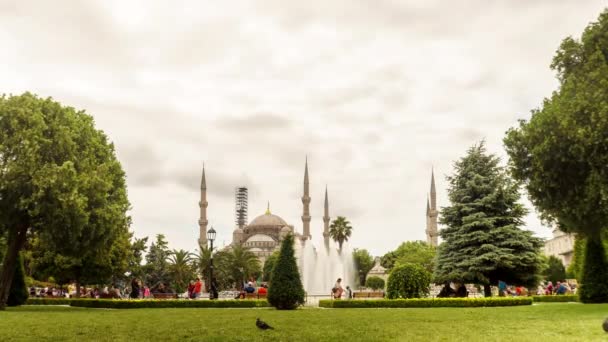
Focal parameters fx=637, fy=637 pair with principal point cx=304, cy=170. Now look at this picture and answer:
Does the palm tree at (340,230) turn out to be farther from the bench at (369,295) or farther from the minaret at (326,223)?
the bench at (369,295)

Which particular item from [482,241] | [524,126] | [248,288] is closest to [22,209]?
[248,288]

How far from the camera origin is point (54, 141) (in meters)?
24.1

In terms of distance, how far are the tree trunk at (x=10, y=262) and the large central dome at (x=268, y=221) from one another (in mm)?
115408

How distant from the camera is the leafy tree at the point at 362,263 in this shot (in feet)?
346

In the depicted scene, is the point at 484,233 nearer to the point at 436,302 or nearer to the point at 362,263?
the point at 436,302

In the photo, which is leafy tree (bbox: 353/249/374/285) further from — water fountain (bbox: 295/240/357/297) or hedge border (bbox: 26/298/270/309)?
hedge border (bbox: 26/298/270/309)

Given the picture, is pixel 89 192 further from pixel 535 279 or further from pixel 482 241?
pixel 535 279

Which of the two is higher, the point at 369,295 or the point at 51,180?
the point at 51,180

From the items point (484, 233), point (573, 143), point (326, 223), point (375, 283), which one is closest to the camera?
point (573, 143)

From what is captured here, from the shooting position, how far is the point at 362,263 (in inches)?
4245

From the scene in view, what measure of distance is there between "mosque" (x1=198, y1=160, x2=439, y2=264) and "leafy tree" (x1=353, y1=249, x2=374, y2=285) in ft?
33.4

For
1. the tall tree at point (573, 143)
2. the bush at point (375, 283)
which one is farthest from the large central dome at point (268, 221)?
the tall tree at point (573, 143)

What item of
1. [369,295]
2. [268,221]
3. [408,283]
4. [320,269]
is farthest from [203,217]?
[408,283]

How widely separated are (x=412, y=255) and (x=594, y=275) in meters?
67.9
